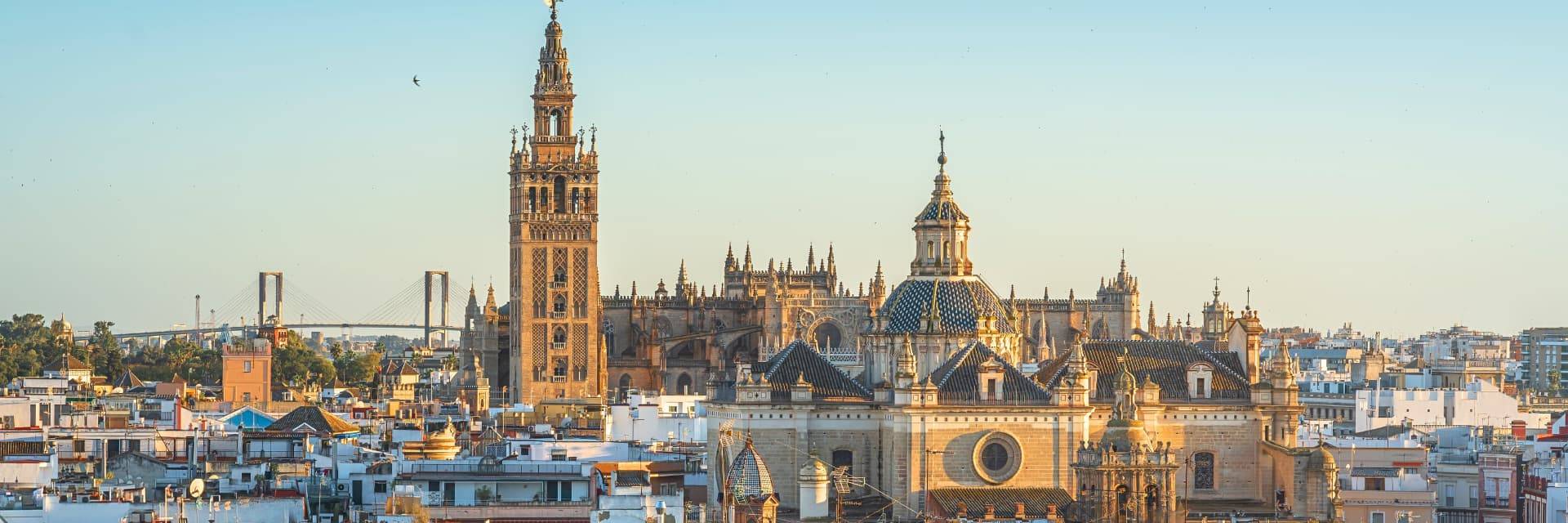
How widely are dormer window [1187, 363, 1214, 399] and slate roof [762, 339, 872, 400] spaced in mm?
7515

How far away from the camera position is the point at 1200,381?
77750 mm

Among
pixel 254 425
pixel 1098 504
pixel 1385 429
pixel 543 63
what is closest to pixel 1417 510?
pixel 1098 504

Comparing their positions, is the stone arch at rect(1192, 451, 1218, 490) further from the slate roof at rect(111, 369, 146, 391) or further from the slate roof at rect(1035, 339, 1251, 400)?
the slate roof at rect(111, 369, 146, 391)

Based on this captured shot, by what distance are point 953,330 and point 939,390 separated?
4.70 m

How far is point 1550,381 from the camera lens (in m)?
190

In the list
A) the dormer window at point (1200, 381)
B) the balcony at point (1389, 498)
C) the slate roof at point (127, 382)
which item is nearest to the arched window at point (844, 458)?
the dormer window at point (1200, 381)

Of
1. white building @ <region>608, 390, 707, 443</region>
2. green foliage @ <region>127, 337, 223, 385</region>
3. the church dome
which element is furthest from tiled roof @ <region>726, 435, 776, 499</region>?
green foliage @ <region>127, 337, 223, 385</region>

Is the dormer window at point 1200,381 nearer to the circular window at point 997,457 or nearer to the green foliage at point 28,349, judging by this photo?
the circular window at point 997,457

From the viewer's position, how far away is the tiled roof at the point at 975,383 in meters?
74.1

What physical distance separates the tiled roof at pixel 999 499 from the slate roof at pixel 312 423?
79.1ft

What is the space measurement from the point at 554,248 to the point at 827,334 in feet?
42.0

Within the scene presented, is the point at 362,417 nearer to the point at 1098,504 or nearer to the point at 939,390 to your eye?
the point at 939,390

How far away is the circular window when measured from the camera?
243 feet

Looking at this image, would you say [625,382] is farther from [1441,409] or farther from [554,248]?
[1441,409]
